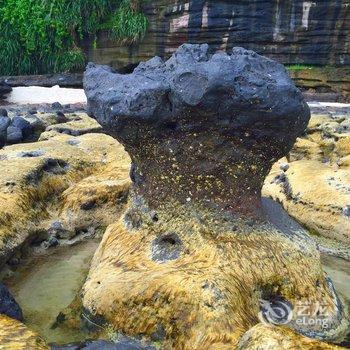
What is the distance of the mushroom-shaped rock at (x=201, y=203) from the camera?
4.10m

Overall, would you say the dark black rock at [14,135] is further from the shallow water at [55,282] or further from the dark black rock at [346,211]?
the dark black rock at [346,211]

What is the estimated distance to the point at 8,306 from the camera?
4219 millimetres

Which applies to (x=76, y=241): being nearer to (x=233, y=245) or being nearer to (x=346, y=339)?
(x=233, y=245)

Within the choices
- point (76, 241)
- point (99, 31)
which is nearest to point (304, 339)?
point (76, 241)

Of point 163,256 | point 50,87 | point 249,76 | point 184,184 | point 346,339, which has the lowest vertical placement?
point 50,87

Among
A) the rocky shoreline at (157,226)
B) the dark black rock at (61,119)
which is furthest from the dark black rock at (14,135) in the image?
the rocky shoreline at (157,226)

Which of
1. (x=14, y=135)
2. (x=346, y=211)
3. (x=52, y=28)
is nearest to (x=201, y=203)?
(x=346, y=211)

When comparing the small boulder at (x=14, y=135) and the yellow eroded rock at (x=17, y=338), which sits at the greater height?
the yellow eroded rock at (x=17, y=338)

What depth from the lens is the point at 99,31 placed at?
24.5 meters

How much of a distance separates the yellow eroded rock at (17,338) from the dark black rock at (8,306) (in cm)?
72

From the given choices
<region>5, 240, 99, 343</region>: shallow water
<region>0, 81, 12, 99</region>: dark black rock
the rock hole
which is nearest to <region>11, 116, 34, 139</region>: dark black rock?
<region>5, 240, 99, 343</region>: shallow water

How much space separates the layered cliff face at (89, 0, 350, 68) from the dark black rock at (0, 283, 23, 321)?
19.6 metres

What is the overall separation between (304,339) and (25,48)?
23.6m

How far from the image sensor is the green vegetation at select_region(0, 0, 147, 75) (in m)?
24.2
